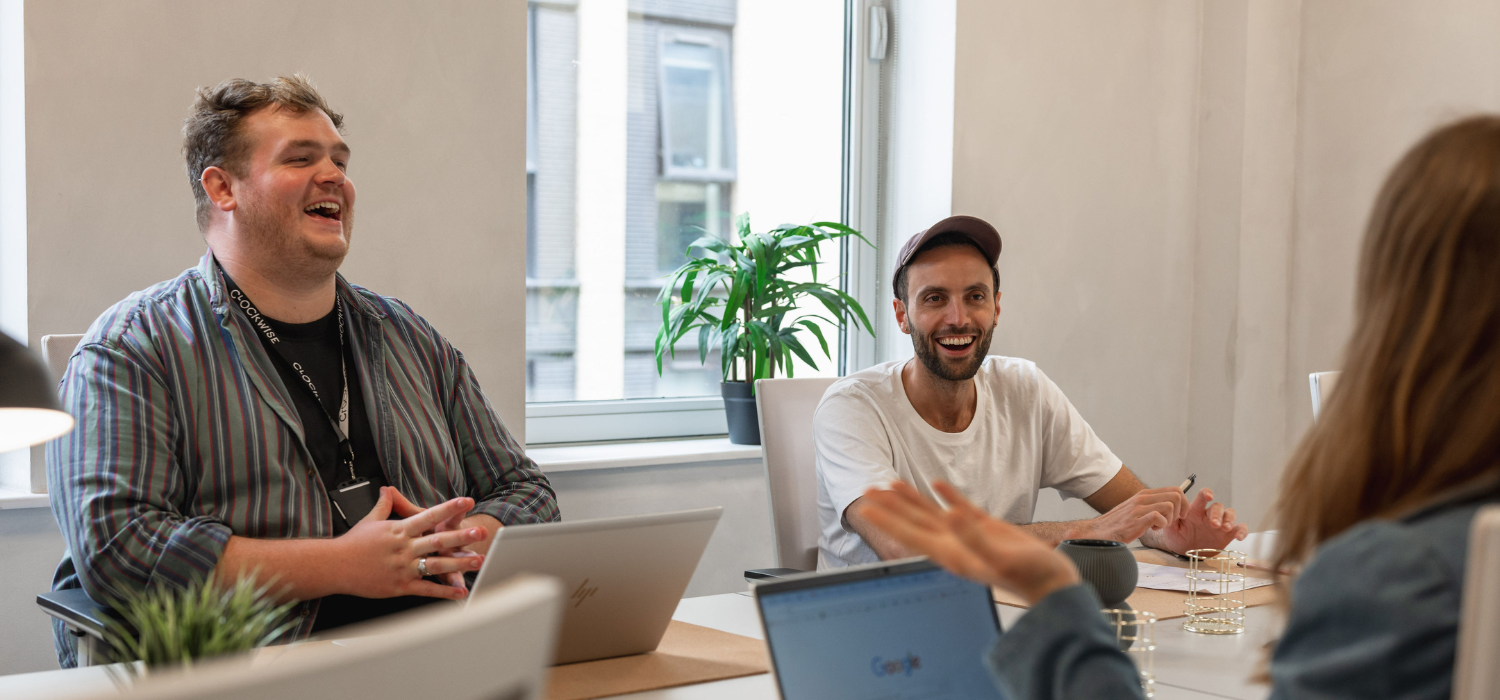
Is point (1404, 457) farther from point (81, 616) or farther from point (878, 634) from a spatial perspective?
point (81, 616)

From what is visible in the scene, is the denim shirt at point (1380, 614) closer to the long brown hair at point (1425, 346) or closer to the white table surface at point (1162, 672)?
the long brown hair at point (1425, 346)

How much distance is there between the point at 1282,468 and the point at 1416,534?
172 mm

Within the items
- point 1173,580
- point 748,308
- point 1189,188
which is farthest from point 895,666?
point 1189,188

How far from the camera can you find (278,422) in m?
1.94

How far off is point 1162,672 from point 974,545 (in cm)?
70

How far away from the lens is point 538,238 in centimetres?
351

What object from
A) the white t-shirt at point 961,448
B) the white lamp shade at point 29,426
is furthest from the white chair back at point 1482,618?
the white t-shirt at point 961,448

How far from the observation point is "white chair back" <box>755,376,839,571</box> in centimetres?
240

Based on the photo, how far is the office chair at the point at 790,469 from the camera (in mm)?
2396

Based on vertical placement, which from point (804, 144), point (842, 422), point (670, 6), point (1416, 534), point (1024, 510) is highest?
point (670, 6)

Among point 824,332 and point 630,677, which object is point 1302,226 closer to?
point 824,332

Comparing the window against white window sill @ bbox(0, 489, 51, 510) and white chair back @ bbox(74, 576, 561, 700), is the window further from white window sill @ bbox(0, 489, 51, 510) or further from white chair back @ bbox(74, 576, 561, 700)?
white chair back @ bbox(74, 576, 561, 700)

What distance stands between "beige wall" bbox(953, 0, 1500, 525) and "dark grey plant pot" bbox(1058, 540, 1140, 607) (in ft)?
7.90

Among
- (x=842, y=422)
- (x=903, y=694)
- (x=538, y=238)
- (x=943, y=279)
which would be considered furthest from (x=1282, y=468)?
(x=538, y=238)
